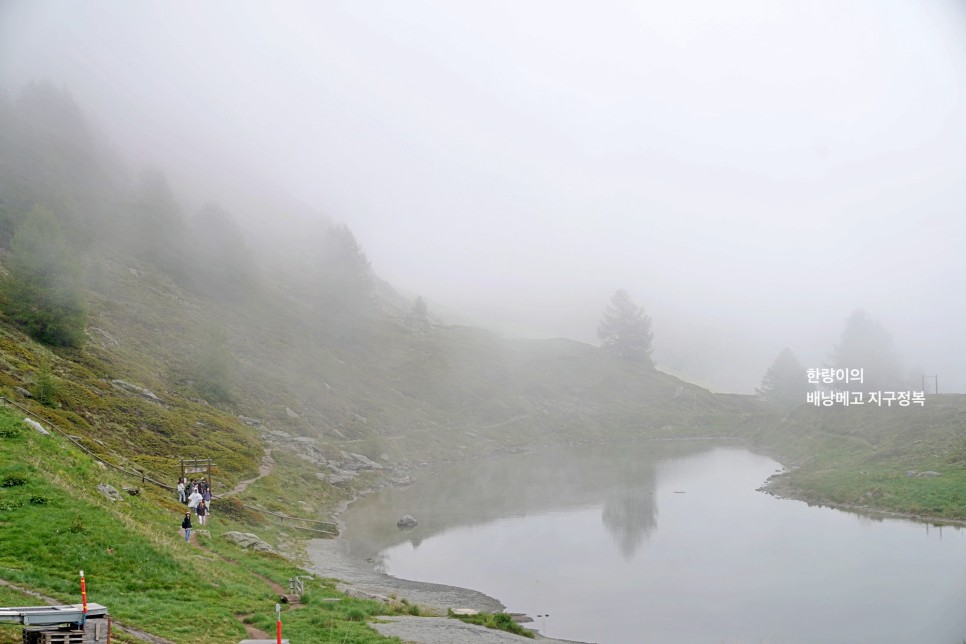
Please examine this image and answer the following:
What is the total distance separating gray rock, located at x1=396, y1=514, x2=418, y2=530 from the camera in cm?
6806

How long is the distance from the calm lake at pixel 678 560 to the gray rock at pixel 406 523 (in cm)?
101

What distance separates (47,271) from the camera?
69.9 m

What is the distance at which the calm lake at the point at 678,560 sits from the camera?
38.5 metres

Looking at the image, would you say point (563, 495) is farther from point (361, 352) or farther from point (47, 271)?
→ point (361, 352)

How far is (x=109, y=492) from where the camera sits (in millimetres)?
34000

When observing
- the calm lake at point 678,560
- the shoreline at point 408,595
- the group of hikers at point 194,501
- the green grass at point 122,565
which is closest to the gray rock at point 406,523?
the calm lake at point 678,560

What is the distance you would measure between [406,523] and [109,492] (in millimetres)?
38595

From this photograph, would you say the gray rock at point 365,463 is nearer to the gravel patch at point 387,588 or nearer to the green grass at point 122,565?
the gravel patch at point 387,588

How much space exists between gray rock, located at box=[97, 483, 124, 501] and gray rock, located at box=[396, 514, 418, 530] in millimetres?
37209

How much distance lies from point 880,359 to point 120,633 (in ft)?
521

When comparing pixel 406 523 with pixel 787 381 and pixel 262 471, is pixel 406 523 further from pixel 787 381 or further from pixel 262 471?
pixel 787 381

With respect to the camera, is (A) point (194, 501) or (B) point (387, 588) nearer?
(A) point (194, 501)

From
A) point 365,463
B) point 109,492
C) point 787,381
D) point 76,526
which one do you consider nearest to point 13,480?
point 76,526

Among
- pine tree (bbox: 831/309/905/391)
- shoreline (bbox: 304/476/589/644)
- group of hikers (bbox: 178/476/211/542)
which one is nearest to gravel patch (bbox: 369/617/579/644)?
shoreline (bbox: 304/476/589/644)
